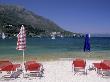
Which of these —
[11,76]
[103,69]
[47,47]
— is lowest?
[47,47]

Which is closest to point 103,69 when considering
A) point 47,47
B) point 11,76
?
point 11,76

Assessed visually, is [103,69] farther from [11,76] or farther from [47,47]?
[47,47]

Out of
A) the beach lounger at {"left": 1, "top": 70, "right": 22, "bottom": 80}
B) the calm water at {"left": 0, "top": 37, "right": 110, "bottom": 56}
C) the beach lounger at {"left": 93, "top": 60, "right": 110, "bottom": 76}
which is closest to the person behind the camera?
the beach lounger at {"left": 1, "top": 70, "right": 22, "bottom": 80}

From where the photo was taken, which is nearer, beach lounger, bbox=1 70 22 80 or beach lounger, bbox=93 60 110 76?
beach lounger, bbox=1 70 22 80

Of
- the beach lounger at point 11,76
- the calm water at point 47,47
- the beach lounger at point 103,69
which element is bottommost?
the calm water at point 47,47

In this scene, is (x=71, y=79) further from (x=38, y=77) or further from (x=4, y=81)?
(x=4, y=81)

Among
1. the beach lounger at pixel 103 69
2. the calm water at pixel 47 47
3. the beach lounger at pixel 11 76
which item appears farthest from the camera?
the calm water at pixel 47 47

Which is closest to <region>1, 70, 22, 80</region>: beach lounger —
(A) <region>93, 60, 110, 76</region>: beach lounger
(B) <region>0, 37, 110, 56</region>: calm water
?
(A) <region>93, 60, 110, 76</region>: beach lounger

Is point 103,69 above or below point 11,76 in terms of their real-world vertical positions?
above

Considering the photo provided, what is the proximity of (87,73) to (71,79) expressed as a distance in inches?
81.6

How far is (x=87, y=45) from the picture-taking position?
17516 mm

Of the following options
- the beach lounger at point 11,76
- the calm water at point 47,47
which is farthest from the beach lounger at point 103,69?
the calm water at point 47,47

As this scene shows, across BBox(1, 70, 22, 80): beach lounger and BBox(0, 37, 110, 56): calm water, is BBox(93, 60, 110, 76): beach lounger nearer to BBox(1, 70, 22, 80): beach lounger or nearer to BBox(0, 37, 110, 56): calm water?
BBox(1, 70, 22, 80): beach lounger

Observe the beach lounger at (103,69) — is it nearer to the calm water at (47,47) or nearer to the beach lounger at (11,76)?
the beach lounger at (11,76)
